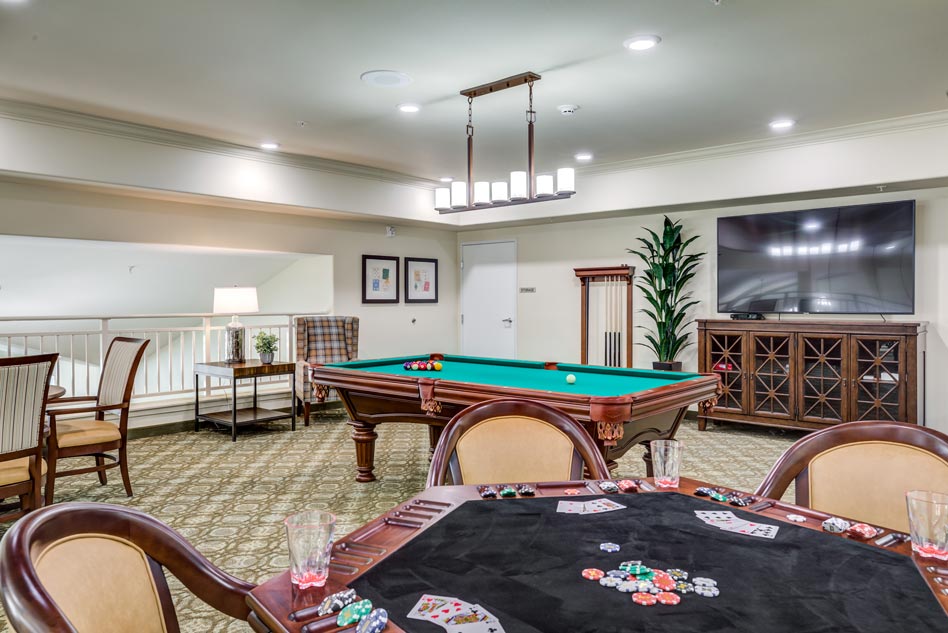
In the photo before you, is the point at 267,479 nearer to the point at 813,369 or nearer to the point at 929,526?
the point at 929,526

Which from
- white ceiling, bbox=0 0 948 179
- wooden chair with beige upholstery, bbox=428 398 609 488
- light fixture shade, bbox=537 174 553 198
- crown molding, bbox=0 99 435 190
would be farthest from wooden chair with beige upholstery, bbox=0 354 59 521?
light fixture shade, bbox=537 174 553 198

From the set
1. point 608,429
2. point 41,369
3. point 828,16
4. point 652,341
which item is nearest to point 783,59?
point 828,16

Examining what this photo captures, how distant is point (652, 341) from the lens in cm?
639

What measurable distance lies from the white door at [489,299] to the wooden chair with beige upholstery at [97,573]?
6837 mm

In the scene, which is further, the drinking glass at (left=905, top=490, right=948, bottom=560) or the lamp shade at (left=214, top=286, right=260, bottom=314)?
the lamp shade at (left=214, top=286, right=260, bottom=314)

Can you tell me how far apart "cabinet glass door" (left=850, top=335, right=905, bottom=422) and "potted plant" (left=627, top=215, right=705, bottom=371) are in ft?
5.03

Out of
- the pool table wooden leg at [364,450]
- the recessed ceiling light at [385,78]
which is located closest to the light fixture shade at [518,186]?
the recessed ceiling light at [385,78]

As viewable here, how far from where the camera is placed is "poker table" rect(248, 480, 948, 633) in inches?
39.2

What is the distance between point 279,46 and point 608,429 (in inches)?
106

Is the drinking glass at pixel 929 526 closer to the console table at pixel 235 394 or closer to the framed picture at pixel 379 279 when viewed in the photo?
the console table at pixel 235 394

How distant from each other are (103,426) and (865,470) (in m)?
4.06

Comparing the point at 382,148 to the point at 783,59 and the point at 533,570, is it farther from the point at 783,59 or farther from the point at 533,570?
the point at 533,570

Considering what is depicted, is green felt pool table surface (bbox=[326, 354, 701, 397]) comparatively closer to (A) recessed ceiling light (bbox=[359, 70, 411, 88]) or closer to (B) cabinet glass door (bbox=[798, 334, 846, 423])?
(A) recessed ceiling light (bbox=[359, 70, 411, 88])

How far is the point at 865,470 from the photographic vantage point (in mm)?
1784
